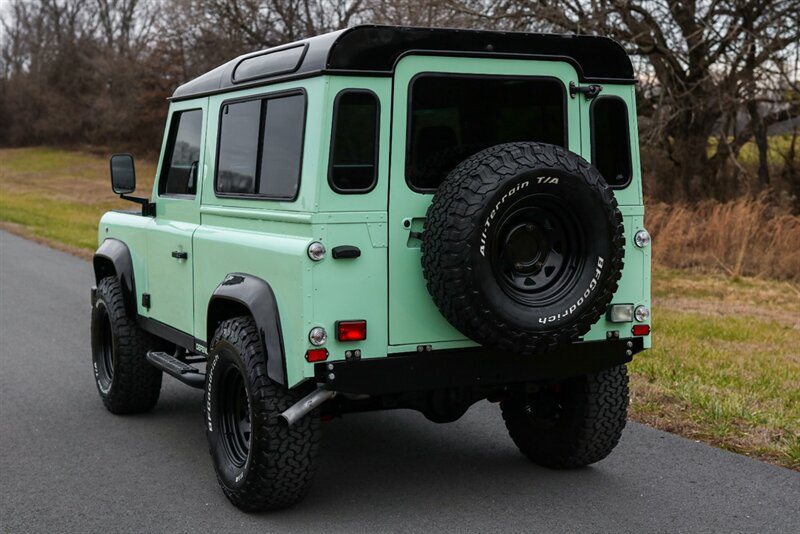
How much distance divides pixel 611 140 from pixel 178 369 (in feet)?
8.83

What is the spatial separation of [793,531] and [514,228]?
71.4 inches

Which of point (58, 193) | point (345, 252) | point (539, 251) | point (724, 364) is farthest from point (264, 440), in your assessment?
point (58, 193)

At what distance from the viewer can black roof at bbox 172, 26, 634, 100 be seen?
4.38 meters

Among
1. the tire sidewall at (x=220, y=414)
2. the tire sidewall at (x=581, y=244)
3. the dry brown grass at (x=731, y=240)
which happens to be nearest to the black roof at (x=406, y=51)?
the tire sidewall at (x=581, y=244)

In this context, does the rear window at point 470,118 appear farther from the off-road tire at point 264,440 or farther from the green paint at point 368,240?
the off-road tire at point 264,440

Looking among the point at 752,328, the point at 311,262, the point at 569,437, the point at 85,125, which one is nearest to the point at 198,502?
the point at 311,262

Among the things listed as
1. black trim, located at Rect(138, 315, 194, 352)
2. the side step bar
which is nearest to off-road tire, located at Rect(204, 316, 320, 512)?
the side step bar

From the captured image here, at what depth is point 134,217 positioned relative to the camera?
21.9 feet

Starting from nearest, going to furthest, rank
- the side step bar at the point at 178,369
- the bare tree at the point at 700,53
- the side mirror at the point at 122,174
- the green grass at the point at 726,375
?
the side step bar at the point at 178,369 → the green grass at the point at 726,375 → the side mirror at the point at 122,174 → the bare tree at the point at 700,53

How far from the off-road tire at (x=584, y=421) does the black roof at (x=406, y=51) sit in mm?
1521

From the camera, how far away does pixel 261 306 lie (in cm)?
458

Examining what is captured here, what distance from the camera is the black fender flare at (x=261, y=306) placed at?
4453 millimetres

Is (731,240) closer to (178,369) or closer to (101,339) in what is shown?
(101,339)

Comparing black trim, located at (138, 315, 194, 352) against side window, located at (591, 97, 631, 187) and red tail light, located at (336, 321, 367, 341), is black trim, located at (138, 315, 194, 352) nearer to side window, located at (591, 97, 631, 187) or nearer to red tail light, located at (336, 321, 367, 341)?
red tail light, located at (336, 321, 367, 341)
